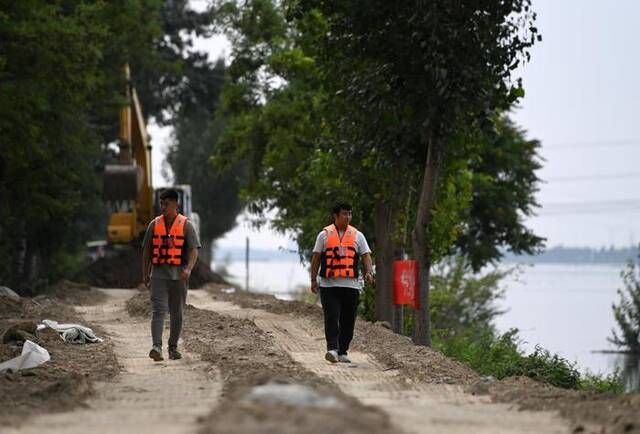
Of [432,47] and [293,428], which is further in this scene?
[432,47]

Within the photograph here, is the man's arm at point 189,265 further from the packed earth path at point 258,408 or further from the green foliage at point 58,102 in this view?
the green foliage at point 58,102

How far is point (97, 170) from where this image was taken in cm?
5988

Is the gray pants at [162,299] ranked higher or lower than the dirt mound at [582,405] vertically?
→ higher

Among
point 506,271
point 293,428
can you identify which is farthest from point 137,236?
point 293,428

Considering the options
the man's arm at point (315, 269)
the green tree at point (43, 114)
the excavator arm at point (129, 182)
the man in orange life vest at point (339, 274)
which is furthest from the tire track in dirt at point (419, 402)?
the excavator arm at point (129, 182)

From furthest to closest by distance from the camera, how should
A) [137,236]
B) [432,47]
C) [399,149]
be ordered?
1. [137,236]
2. [399,149]
3. [432,47]

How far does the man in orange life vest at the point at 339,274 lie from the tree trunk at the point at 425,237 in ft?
19.5

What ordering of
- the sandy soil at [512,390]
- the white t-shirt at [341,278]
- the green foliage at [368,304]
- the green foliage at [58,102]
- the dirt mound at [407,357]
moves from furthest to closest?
1. the green foliage at [58,102]
2. the green foliage at [368,304]
3. the white t-shirt at [341,278]
4. the dirt mound at [407,357]
5. the sandy soil at [512,390]

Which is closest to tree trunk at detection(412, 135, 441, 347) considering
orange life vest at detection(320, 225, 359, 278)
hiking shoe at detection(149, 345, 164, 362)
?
orange life vest at detection(320, 225, 359, 278)

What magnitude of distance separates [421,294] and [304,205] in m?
11.9

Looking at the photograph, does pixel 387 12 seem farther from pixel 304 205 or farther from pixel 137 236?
pixel 137 236

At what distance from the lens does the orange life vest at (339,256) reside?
58.4ft

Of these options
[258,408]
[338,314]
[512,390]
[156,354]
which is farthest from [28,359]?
[258,408]

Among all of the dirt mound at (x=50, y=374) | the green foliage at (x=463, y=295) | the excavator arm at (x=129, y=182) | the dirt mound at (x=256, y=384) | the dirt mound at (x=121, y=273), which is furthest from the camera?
the dirt mound at (x=121, y=273)
